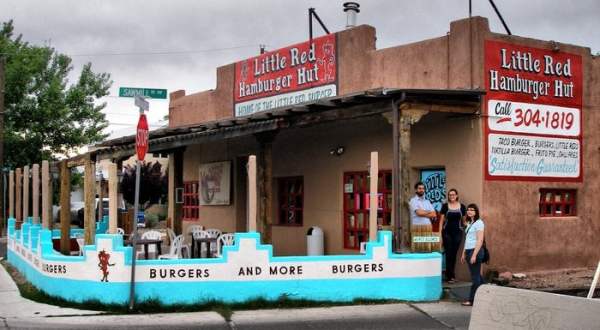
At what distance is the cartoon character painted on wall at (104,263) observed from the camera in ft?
33.9

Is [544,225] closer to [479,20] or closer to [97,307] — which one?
[479,20]

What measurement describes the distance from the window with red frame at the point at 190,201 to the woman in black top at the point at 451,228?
391 inches

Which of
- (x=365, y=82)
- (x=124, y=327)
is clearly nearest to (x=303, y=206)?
(x=365, y=82)

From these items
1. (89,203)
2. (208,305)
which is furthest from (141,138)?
(89,203)

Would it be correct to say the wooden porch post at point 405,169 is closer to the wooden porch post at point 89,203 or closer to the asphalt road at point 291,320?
the asphalt road at point 291,320

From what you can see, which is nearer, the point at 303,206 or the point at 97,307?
the point at 97,307

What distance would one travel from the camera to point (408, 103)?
11070mm

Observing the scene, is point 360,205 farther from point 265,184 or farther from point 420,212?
point 420,212

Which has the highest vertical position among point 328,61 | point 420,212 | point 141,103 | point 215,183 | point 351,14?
point 351,14

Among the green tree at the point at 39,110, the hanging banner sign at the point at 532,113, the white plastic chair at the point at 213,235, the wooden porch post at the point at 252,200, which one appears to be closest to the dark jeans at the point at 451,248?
the hanging banner sign at the point at 532,113

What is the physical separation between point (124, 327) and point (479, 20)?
759cm

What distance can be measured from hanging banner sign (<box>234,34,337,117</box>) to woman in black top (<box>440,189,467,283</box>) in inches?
158

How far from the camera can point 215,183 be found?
19516 mm

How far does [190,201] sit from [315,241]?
7063 millimetres
